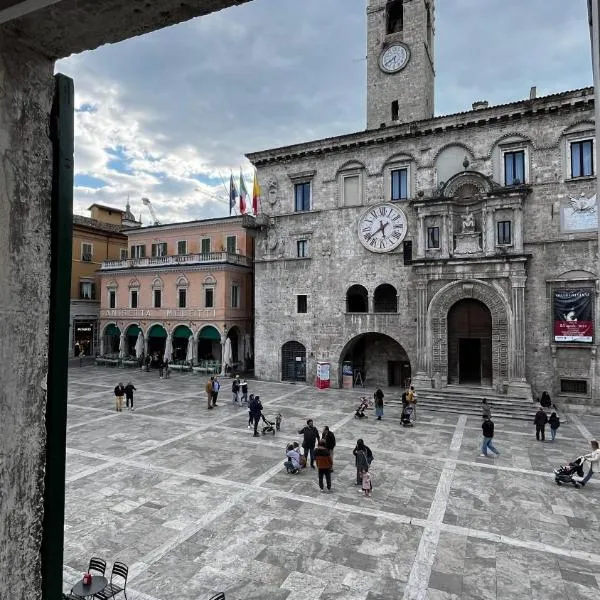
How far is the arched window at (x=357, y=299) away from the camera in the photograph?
28.2 metres

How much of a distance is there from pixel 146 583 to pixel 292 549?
284cm

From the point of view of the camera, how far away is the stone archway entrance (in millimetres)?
24531

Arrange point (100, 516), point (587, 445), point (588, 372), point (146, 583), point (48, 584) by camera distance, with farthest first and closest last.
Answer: point (588, 372) < point (587, 445) < point (100, 516) < point (146, 583) < point (48, 584)

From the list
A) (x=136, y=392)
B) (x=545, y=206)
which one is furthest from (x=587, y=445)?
(x=136, y=392)

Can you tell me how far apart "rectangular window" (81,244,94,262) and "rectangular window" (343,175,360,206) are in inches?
1091

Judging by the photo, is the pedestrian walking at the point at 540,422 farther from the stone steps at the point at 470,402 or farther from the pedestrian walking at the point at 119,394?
the pedestrian walking at the point at 119,394

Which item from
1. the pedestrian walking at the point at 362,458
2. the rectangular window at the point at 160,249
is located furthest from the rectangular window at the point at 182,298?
the pedestrian walking at the point at 362,458

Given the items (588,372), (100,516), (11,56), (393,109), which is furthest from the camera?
(393,109)

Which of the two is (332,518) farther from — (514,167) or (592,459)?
(514,167)

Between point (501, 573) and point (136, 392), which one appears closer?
point (501, 573)

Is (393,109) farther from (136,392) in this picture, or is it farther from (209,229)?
(136,392)

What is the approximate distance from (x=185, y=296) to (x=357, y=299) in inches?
577

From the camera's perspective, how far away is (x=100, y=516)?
1012cm

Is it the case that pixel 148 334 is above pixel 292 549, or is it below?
above
